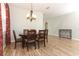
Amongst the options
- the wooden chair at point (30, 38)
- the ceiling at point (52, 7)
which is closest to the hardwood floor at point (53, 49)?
the wooden chair at point (30, 38)

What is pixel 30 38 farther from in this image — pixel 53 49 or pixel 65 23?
pixel 65 23

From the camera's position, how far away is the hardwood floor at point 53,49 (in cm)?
333

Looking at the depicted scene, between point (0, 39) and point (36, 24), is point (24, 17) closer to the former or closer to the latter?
point (36, 24)

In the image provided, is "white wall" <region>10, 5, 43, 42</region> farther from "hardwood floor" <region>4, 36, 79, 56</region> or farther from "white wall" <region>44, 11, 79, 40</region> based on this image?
"hardwood floor" <region>4, 36, 79, 56</region>

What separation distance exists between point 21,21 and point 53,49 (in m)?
1.28

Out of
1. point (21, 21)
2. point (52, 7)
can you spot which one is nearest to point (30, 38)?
point (21, 21)

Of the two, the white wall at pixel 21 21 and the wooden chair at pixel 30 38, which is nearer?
the white wall at pixel 21 21

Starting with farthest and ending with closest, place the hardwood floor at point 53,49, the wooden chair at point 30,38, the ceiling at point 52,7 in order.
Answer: the wooden chair at point 30,38 < the hardwood floor at point 53,49 < the ceiling at point 52,7

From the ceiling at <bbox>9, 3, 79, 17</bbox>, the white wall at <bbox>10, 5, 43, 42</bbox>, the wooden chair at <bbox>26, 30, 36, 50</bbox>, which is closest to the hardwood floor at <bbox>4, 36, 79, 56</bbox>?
the wooden chair at <bbox>26, 30, 36, 50</bbox>

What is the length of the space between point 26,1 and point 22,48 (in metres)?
1.40

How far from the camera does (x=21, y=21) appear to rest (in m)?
3.40

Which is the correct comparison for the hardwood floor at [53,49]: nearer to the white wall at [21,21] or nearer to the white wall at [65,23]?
the white wall at [65,23]

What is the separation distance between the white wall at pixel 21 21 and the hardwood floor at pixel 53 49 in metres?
0.53

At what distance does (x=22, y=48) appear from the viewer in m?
3.55
